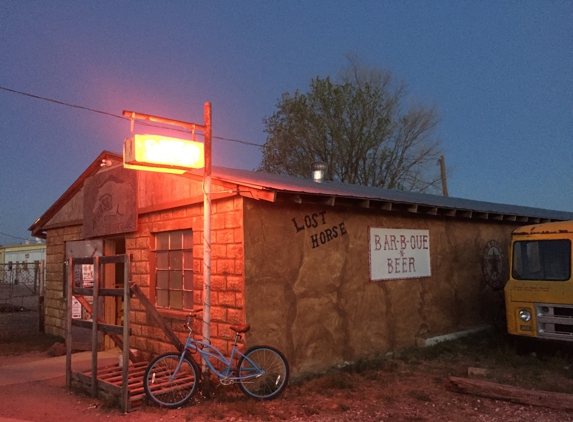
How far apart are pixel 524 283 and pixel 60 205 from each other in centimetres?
1065

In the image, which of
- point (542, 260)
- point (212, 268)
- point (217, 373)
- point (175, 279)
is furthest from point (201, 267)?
point (542, 260)

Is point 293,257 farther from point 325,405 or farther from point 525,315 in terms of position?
point 525,315

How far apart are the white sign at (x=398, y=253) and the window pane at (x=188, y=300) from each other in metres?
3.18

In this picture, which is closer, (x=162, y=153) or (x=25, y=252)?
(x=162, y=153)

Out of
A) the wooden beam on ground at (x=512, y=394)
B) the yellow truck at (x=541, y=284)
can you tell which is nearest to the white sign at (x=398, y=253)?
the yellow truck at (x=541, y=284)

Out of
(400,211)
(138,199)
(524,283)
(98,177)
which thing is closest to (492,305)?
(524,283)

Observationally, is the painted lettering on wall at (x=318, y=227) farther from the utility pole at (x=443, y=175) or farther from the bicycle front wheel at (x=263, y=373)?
the utility pole at (x=443, y=175)

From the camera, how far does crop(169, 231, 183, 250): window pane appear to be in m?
8.69

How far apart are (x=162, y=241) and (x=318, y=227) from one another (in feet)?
9.61

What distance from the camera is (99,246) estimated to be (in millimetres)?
10867

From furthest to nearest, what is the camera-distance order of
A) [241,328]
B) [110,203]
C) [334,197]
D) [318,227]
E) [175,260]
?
[110,203] < [175,260] < [318,227] < [334,197] < [241,328]

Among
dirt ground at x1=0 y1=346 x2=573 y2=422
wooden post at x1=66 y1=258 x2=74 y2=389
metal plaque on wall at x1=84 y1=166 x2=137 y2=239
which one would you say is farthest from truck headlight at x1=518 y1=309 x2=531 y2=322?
wooden post at x1=66 y1=258 x2=74 y2=389

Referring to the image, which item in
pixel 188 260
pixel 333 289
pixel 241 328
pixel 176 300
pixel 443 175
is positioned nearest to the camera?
pixel 241 328

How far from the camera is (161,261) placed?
9.12 metres
